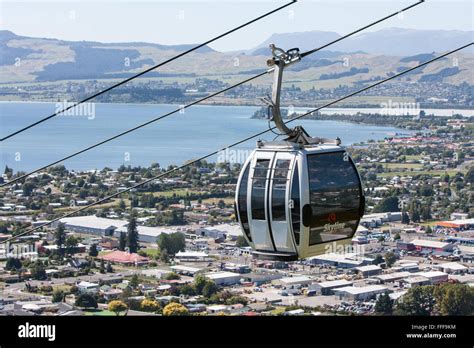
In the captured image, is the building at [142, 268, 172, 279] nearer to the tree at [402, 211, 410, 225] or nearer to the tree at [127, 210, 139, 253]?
the tree at [127, 210, 139, 253]

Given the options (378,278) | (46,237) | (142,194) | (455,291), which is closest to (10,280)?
(46,237)

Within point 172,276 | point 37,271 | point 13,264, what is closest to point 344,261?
point 172,276

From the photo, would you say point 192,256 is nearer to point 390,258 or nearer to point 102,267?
point 102,267

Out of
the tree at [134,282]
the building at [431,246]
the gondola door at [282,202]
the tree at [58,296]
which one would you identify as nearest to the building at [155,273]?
the tree at [134,282]

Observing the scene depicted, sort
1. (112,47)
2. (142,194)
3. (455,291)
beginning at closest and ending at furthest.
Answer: (455,291), (142,194), (112,47)

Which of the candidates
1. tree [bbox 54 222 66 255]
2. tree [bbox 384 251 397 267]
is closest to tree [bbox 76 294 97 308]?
tree [bbox 54 222 66 255]

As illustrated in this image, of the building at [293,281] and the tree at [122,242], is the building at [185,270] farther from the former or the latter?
the tree at [122,242]

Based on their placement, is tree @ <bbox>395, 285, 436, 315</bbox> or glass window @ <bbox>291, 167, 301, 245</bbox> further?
tree @ <bbox>395, 285, 436, 315</bbox>
